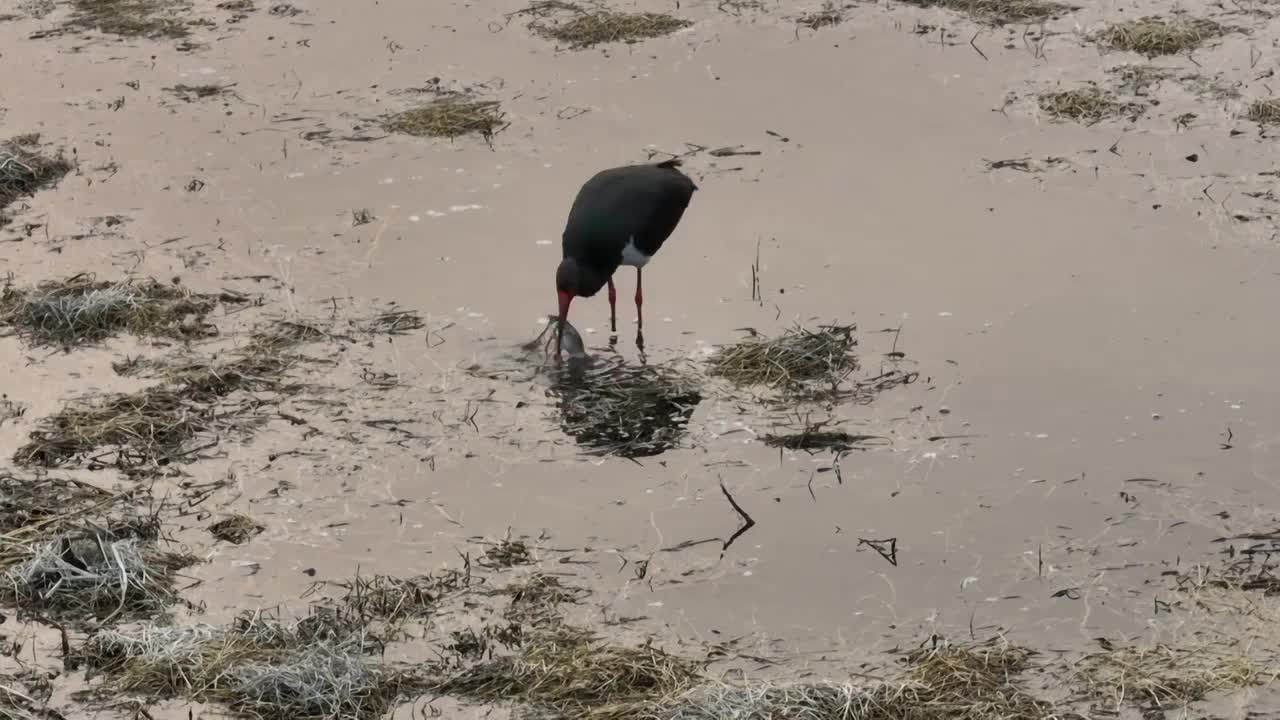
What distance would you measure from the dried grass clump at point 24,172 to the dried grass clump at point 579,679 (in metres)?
7.86

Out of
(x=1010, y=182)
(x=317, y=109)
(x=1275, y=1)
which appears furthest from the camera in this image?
(x=1275, y=1)

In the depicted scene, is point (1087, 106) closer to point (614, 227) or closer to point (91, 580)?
point (614, 227)

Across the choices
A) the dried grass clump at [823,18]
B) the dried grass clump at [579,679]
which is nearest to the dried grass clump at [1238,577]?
the dried grass clump at [579,679]

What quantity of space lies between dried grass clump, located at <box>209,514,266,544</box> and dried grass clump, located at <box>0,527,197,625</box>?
27 cm

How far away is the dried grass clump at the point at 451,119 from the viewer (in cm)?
1512

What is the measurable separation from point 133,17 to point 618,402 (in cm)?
1058

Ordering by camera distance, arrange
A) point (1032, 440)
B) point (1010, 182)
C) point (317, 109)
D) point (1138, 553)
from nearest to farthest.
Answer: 1. point (1138, 553)
2. point (1032, 440)
3. point (1010, 182)
4. point (317, 109)

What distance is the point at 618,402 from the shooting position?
1064 centimetres

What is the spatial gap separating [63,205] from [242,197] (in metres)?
1.44

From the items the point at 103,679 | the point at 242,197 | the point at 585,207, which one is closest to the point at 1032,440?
the point at 585,207

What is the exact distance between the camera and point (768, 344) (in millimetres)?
10961

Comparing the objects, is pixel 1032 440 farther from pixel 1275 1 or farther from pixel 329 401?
A: pixel 1275 1

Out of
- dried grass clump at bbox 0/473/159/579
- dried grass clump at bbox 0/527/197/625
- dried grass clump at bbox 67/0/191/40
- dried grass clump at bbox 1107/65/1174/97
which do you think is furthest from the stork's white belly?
dried grass clump at bbox 67/0/191/40

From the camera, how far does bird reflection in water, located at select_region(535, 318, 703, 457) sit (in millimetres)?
10234
